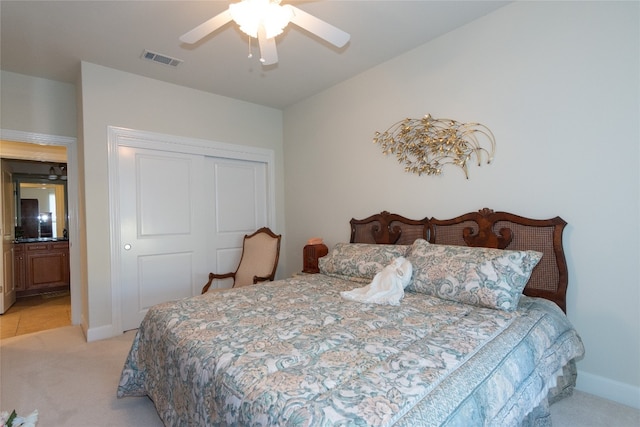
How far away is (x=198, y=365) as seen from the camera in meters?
1.29

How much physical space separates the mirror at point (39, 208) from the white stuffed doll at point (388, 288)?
597 centimetres

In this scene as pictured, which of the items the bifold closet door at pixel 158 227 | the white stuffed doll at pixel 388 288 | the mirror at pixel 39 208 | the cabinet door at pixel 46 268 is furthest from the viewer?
the mirror at pixel 39 208

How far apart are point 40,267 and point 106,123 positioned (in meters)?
3.49

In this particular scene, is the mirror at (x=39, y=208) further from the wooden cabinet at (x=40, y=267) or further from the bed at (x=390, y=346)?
the bed at (x=390, y=346)

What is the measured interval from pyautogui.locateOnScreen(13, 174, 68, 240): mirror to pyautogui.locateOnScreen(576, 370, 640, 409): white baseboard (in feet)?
23.7

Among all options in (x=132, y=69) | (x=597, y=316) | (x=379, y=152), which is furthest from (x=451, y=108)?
(x=132, y=69)

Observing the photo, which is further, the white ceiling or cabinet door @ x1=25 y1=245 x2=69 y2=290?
cabinet door @ x1=25 y1=245 x2=69 y2=290

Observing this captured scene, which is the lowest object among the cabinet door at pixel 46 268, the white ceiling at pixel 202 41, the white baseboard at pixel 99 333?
the white baseboard at pixel 99 333

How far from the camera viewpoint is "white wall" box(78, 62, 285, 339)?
2.96 meters

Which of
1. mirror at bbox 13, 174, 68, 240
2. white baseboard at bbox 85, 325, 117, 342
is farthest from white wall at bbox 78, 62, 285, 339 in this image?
mirror at bbox 13, 174, 68, 240

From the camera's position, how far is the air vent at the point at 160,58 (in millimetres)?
2809

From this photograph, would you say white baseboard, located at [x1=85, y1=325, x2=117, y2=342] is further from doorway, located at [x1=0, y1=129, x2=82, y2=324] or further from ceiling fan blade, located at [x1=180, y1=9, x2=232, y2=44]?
ceiling fan blade, located at [x1=180, y1=9, x2=232, y2=44]

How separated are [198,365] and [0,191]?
467 centimetres

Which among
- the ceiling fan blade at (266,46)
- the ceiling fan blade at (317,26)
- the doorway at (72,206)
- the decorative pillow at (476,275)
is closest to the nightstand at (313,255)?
the decorative pillow at (476,275)
